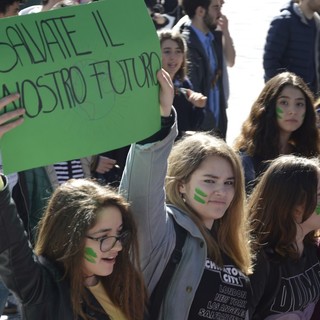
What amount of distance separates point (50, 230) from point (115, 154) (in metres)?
2.30

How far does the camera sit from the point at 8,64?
7.46 ft

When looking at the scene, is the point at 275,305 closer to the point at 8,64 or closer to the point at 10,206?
the point at 10,206

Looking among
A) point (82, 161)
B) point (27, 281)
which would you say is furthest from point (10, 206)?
point (82, 161)

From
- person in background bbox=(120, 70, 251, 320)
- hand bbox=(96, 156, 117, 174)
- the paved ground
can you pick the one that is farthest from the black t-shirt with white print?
the paved ground

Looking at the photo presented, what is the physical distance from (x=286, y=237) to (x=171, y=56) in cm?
229

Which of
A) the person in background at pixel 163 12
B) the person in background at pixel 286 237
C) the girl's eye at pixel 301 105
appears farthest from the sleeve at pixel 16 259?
the person in background at pixel 163 12

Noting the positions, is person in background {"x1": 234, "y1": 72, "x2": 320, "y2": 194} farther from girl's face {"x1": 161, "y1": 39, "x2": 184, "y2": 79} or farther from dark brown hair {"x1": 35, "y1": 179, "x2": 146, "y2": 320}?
dark brown hair {"x1": 35, "y1": 179, "x2": 146, "y2": 320}

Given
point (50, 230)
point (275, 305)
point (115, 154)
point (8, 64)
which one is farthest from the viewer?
point (115, 154)

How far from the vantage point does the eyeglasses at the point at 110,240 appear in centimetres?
250

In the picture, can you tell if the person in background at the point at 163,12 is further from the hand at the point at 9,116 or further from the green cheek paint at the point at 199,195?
the hand at the point at 9,116

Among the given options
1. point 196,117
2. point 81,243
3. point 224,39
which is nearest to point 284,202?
point 81,243

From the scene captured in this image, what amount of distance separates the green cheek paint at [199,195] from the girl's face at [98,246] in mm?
398

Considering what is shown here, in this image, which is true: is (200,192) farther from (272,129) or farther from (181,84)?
(181,84)

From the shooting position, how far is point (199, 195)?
287 centimetres
